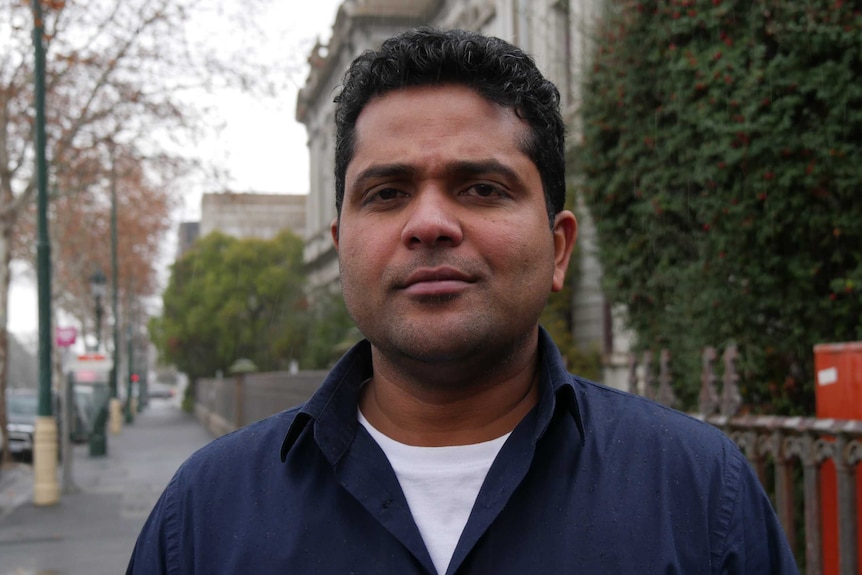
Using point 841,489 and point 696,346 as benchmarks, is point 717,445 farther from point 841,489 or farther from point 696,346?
point 696,346

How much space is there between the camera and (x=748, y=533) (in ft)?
6.48

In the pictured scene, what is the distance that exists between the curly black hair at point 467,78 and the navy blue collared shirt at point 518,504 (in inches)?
20.4

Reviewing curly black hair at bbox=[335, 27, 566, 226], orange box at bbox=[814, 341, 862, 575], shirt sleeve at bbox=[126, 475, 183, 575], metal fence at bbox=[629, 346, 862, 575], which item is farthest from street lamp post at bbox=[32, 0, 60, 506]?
shirt sleeve at bbox=[126, 475, 183, 575]

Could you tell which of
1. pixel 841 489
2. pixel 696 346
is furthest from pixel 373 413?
Result: pixel 696 346

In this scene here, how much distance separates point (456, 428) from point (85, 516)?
12.3 meters

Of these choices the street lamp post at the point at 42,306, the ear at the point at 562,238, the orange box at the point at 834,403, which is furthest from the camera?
the street lamp post at the point at 42,306

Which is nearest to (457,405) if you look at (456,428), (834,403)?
(456,428)

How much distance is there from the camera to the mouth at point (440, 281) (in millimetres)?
2076

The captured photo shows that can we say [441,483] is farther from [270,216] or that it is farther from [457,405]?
[270,216]

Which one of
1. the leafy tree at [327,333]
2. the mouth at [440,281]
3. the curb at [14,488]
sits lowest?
the curb at [14,488]

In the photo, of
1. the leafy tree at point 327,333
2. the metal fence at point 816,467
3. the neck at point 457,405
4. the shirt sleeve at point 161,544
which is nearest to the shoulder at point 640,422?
the neck at point 457,405

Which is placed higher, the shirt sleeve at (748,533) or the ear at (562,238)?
the ear at (562,238)

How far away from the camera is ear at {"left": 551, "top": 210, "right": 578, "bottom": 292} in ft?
8.14

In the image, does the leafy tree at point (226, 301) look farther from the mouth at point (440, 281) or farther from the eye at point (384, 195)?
the mouth at point (440, 281)
